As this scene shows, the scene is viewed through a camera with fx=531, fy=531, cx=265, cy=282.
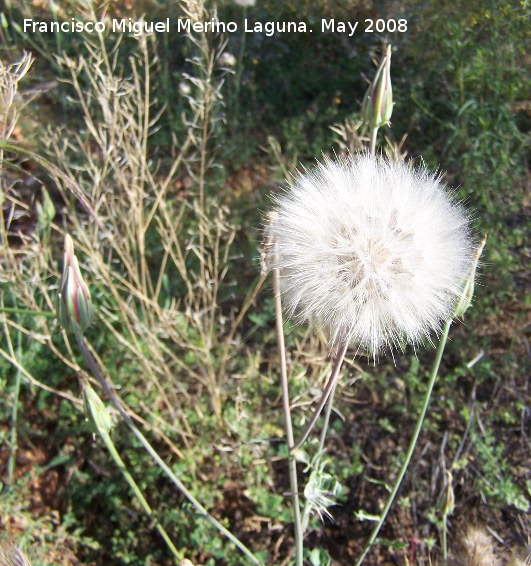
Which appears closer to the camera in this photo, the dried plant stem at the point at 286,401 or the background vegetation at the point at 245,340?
the dried plant stem at the point at 286,401

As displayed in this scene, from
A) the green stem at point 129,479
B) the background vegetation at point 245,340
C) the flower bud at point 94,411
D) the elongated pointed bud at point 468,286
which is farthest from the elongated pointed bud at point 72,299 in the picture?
the elongated pointed bud at point 468,286

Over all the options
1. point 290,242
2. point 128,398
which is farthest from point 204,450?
point 290,242

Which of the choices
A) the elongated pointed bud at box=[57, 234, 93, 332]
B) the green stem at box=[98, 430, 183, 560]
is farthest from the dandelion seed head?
the green stem at box=[98, 430, 183, 560]

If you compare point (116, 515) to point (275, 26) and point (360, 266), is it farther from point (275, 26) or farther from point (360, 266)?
point (275, 26)

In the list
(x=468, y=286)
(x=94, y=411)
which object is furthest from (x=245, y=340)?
(x=468, y=286)

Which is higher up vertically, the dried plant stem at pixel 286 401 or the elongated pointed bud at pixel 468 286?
the elongated pointed bud at pixel 468 286

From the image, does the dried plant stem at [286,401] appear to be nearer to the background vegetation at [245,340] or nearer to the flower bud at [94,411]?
the background vegetation at [245,340]

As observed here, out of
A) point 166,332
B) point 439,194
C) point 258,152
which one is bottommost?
point 166,332

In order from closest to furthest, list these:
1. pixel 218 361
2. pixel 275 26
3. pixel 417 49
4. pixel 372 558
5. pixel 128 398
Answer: pixel 372 558, pixel 128 398, pixel 218 361, pixel 417 49, pixel 275 26
